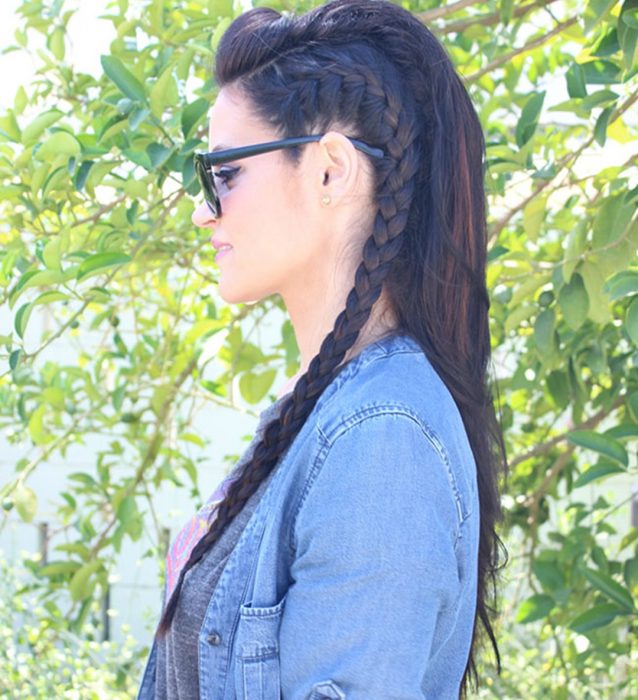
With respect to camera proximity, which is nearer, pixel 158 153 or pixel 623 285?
pixel 623 285

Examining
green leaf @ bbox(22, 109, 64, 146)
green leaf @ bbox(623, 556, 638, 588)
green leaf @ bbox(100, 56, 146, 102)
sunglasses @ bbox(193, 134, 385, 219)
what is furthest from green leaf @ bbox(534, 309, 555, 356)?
sunglasses @ bbox(193, 134, 385, 219)

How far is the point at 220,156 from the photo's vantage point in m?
1.38

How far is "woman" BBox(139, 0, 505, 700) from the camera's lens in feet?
3.59

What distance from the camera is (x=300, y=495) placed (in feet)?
3.91

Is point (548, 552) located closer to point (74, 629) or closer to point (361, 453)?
point (74, 629)

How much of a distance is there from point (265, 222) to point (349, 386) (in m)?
0.23

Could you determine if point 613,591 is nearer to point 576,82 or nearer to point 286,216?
point 576,82

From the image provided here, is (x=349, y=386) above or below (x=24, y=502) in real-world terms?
above

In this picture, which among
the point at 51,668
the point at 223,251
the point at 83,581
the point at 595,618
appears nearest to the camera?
the point at 223,251

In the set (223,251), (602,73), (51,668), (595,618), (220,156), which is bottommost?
(51,668)

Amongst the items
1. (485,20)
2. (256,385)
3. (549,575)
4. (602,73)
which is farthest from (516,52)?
(549,575)

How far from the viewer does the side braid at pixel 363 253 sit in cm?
129

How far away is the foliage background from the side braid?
1.86 ft

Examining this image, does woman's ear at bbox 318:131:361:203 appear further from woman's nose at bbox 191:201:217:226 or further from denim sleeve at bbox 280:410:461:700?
denim sleeve at bbox 280:410:461:700
